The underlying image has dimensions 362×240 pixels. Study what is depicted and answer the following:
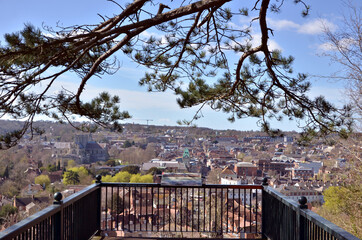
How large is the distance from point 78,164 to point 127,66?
1937cm

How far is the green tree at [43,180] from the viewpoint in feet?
64.5

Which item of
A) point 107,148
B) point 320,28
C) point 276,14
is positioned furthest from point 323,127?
point 107,148

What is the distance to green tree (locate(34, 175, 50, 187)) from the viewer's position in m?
19.7

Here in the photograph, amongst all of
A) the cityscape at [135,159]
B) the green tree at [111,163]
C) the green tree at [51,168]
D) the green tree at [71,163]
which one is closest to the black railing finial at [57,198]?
the cityscape at [135,159]

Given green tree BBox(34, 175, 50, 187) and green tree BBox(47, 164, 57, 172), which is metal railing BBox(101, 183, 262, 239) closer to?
green tree BBox(34, 175, 50, 187)

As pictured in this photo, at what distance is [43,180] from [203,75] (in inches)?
719

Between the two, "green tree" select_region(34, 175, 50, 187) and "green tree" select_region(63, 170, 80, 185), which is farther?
"green tree" select_region(34, 175, 50, 187)

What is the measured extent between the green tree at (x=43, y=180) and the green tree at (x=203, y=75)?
16371 mm

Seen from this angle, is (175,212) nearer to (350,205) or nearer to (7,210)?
(350,205)

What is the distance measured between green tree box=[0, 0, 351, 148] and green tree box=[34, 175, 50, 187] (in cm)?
1637

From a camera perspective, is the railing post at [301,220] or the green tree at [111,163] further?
the green tree at [111,163]

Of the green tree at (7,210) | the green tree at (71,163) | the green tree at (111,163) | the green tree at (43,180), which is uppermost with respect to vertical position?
the green tree at (111,163)

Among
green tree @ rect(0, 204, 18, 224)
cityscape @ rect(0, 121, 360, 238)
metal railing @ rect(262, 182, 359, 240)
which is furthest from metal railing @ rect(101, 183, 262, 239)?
green tree @ rect(0, 204, 18, 224)

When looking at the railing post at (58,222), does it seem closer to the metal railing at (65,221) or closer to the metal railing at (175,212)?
the metal railing at (65,221)
